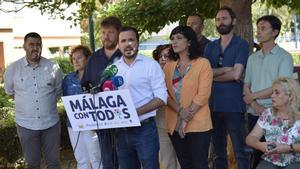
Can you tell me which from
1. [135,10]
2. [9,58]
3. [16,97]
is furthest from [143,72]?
[9,58]

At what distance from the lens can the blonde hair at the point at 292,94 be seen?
471cm

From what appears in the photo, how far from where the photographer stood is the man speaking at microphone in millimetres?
4859

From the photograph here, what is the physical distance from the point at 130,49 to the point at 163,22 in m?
4.89

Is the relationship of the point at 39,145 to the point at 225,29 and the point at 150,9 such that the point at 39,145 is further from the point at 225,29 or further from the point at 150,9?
the point at 150,9

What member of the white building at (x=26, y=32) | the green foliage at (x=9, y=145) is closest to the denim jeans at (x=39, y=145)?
the green foliage at (x=9, y=145)

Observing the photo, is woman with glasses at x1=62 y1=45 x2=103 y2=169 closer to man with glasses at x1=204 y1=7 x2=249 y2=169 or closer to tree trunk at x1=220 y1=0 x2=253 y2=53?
man with glasses at x1=204 y1=7 x2=249 y2=169

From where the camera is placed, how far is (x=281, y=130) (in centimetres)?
480

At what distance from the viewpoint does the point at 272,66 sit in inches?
213

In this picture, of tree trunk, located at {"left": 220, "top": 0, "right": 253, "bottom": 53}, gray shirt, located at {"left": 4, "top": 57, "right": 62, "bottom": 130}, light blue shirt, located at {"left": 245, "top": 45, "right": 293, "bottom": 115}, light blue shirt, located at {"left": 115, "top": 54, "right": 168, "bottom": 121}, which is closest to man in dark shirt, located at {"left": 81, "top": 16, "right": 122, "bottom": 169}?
light blue shirt, located at {"left": 115, "top": 54, "right": 168, "bottom": 121}

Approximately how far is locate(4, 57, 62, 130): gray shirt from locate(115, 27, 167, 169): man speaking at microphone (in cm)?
153

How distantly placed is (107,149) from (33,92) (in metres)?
1.32

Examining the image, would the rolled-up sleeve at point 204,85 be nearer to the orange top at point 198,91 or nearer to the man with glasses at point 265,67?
the orange top at point 198,91

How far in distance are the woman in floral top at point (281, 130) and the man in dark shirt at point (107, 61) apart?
4.63ft

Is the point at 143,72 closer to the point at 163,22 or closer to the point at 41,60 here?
the point at 41,60
